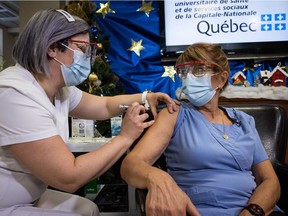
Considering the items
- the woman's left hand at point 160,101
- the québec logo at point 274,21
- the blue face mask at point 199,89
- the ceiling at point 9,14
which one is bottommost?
the woman's left hand at point 160,101

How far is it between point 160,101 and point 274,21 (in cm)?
181

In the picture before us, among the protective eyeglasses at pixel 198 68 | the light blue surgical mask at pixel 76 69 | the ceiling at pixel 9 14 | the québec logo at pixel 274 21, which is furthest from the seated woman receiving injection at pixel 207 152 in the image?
the ceiling at pixel 9 14

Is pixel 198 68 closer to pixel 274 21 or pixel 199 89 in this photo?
pixel 199 89

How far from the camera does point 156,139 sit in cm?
122

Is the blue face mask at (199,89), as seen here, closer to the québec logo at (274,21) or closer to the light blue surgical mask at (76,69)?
the light blue surgical mask at (76,69)

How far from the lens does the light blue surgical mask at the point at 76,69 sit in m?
1.22

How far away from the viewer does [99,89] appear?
7.96ft

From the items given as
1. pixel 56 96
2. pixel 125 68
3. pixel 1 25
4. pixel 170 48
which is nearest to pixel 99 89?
pixel 125 68

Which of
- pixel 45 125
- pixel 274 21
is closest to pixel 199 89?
pixel 45 125

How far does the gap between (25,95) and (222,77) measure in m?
0.86

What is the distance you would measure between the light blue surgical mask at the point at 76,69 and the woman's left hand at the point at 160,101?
36 cm

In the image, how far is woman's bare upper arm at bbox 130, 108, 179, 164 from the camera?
1180mm

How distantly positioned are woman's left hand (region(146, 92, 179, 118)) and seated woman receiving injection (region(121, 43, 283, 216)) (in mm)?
30

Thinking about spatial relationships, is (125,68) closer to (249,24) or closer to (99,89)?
(99,89)
